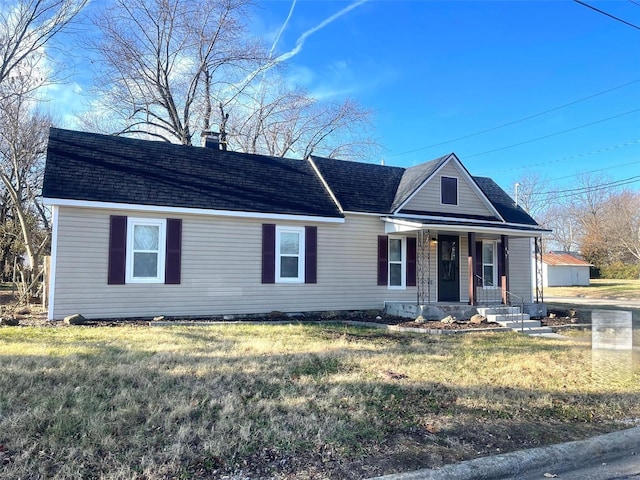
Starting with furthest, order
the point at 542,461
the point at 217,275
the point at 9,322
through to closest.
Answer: the point at 217,275 < the point at 9,322 < the point at 542,461

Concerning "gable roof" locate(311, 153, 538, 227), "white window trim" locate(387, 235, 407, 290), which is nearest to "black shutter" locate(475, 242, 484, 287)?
"gable roof" locate(311, 153, 538, 227)

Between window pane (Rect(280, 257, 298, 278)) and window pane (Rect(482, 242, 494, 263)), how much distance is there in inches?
260

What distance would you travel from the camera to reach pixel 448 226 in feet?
42.0

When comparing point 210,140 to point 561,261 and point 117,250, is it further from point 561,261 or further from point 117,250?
point 561,261

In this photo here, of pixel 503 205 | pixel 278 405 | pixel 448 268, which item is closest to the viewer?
pixel 278 405

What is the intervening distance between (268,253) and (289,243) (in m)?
0.73

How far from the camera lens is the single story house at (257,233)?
10633 millimetres

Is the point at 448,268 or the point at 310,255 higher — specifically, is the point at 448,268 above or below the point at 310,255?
below

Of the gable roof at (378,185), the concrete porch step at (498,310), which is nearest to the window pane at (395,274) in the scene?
the gable roof at (378,185)

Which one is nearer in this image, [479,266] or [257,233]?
[257,233]

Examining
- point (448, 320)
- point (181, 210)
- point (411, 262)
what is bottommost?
point (448, 320)

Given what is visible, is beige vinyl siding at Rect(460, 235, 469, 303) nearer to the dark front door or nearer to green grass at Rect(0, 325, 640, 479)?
the dark front door

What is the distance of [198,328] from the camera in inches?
391

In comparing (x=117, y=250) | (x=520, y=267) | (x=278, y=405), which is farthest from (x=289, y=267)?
(x=520, y=267)
